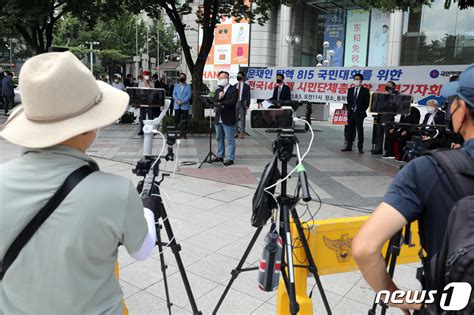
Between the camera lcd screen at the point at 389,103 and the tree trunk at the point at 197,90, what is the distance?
19.7 ft

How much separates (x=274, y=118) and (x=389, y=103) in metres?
7.19

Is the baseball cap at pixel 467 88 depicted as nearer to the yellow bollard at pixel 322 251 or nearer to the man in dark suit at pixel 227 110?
the yellow bollard at pixel 322 251

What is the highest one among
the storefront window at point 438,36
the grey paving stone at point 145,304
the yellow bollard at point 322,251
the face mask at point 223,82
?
the storefront window at point 438,36

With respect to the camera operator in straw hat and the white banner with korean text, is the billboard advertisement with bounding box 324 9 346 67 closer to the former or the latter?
the white banner with korean text

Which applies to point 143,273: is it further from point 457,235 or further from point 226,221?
point 457,235

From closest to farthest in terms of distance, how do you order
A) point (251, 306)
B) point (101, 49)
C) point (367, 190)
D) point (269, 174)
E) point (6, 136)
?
point (6, 136)
point (269, 174)
point (251, 306)
point (367, 190)
point (101, 49)

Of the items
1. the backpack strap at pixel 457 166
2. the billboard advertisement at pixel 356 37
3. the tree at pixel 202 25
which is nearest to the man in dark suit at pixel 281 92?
the tree at pixel 202 25

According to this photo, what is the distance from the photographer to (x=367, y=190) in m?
6.96

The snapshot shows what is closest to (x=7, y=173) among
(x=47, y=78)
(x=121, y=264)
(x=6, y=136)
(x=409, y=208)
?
(x=6, y=136)

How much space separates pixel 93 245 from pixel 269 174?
53.5 inches

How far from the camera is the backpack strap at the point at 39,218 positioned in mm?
1348

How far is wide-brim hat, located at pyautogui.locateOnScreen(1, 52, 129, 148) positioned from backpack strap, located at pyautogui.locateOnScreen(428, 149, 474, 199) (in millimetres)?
1111

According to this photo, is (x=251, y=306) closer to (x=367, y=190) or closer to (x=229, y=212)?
(x=229, y=212)

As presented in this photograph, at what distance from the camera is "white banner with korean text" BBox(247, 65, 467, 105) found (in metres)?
10.8
